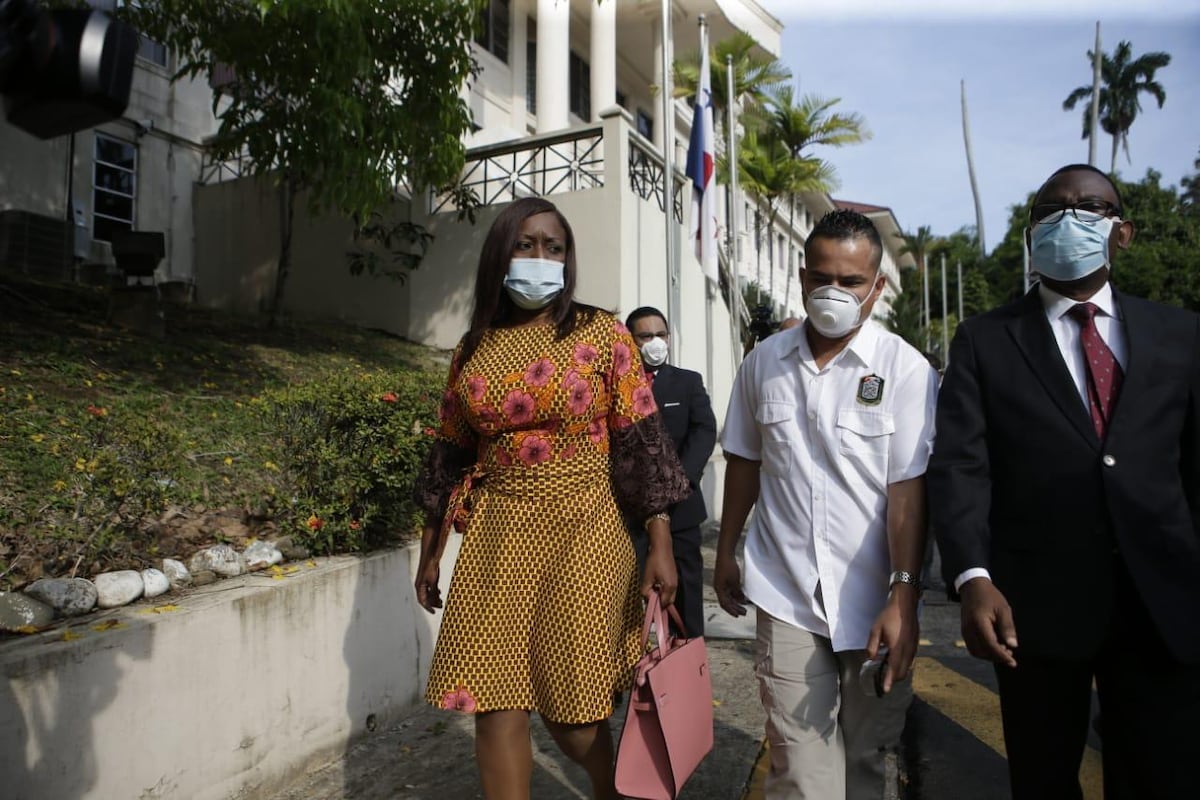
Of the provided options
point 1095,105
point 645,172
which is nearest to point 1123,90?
point 1095,105

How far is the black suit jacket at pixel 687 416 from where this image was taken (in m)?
4.70

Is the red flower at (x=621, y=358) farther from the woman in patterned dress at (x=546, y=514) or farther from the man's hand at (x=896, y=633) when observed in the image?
the man's hand at (x=896, y=633)

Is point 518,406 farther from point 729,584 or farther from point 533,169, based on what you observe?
point 533,169

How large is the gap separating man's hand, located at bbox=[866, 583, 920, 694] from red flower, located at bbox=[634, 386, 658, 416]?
2.93ft

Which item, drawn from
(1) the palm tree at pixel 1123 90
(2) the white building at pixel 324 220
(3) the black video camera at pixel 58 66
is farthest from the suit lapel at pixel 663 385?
(1) the palm tree at pixel 1123 90

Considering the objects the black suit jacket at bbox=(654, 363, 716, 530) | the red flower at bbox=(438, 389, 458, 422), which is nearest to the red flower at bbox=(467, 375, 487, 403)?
the red flower at bbox=(438, 389, 458, 422)

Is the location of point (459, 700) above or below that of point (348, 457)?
below

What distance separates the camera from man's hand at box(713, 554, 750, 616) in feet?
9.23

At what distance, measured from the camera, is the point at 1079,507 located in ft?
7.09

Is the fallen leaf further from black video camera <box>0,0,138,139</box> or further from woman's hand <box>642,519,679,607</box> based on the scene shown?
black video camera <box>0,0,138,139</box>

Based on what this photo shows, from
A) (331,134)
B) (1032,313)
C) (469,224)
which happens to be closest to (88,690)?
(1032,313)

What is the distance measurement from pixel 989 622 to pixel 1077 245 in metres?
0.94

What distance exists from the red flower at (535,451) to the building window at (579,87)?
19.4 metres

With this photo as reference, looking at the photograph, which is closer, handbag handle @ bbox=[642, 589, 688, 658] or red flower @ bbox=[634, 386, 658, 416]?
handbag handle @ bbox=[642, 589, 688, 658]
